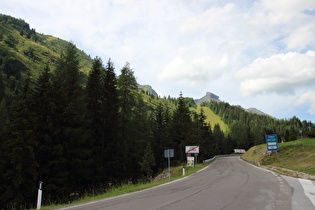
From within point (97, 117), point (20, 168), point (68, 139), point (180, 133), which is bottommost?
point (20, 168)

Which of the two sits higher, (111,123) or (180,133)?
(111,123)

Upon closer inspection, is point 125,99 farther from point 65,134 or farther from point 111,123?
point 65,134

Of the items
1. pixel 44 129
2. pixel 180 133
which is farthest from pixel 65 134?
pixel 180 133

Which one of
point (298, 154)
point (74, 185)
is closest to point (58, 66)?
point (74, 185)

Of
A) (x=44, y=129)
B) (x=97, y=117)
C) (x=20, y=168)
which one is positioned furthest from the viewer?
(x=97, y=117)

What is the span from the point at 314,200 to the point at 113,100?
21851 mm

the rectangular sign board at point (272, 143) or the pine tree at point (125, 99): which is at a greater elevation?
the pine tree at point (125, 99)

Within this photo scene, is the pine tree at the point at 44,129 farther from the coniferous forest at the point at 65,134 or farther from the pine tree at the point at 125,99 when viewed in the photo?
the pine tree at the point at 125,99

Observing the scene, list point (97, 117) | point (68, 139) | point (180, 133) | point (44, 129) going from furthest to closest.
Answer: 1. point (180, 133)
2. point (97, 117)
3. point (68, 139)
4. point (44, 129)

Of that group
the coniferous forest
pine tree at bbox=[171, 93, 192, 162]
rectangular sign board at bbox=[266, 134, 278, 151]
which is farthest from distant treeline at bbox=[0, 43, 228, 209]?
rectangular sign board at bbox=[266, 134, 278, 151]

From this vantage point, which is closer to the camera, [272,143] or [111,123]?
[111,123]

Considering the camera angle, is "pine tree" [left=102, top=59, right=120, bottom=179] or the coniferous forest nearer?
the coniferous forest

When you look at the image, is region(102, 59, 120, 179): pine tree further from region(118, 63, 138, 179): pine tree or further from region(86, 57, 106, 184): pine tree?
region(118, 63, 138, 179): pine tree

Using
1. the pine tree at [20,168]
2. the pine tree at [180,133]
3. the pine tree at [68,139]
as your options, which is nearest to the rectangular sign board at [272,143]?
the pine tree at [180,133]
